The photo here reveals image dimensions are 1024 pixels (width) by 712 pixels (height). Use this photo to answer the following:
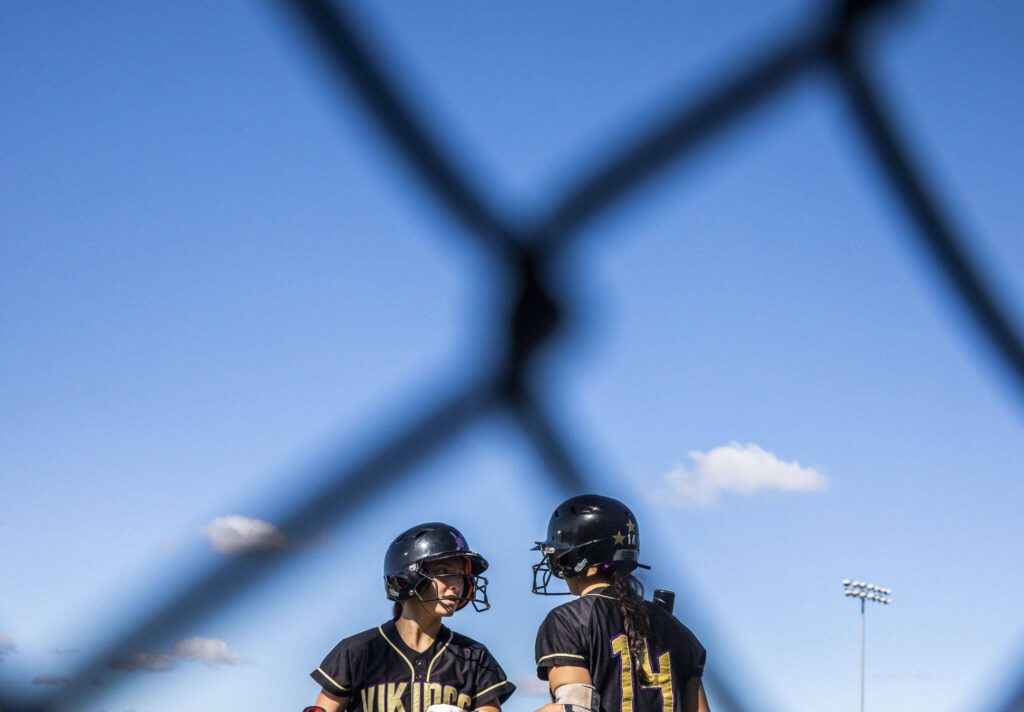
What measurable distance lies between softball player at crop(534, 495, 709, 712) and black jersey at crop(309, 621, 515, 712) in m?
0.69

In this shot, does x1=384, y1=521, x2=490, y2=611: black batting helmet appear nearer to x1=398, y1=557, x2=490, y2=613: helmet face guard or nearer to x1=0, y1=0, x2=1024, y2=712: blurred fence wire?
x1=398, y1=557, x2=490, y2=613: helmet face guard

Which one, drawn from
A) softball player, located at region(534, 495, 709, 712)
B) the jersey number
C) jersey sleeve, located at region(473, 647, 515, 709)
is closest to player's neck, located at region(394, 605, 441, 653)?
jersey sleeve, located at region(473, 647, 515, 709)

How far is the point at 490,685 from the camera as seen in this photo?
4984 mm

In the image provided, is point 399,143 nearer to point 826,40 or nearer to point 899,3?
point 826,40

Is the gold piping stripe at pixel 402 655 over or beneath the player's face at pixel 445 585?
beneath

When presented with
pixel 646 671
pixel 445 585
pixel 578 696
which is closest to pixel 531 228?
pixel 578 696

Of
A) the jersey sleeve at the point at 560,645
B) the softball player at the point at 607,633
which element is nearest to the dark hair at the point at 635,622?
the softball player at the point at 607,633

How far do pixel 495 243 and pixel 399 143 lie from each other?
0.18 metres

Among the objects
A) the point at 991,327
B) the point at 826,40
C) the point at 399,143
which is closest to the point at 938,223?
the point at 991,327

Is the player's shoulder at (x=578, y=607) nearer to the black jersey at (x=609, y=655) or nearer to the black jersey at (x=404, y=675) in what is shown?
the black jersey at (x=609, y=655)

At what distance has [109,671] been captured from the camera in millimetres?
948

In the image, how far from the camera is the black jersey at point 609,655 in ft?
A: 13.3

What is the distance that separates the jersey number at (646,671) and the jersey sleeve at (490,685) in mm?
929

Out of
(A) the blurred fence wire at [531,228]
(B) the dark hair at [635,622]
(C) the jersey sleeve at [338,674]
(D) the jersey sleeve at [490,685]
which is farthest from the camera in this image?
(D) the jersey sleeve at [490,685]
